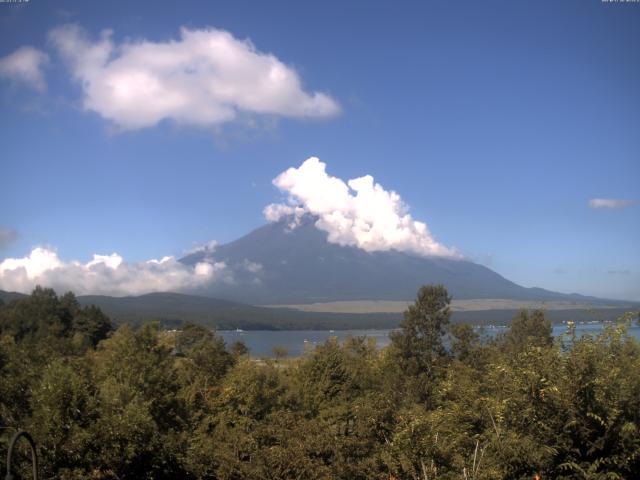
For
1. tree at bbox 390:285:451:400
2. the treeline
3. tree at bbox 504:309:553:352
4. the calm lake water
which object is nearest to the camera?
the treeline

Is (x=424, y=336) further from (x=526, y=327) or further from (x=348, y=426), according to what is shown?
(x=348, y=426)

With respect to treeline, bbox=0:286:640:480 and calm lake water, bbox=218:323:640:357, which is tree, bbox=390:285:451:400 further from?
treeline, bbox=0:286:640:480

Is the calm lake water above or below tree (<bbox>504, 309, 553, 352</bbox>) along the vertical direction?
below

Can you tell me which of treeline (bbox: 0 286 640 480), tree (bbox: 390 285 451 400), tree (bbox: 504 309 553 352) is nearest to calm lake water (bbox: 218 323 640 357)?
tree (bbox: 504 309 553 352)

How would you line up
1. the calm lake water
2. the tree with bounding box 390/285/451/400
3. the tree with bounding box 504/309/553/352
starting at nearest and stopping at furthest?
the tree with bounding box 390/285/451/400 < the tree with bounding box 504/309/553/352 < the calm lake water

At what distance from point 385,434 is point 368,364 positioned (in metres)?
26.8

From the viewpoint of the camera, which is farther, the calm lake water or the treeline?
the calm lake water

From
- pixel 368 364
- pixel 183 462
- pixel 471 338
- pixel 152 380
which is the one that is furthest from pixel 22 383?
pixel 471 338

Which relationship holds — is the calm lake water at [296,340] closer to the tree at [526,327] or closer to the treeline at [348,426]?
the tree at [526,327]

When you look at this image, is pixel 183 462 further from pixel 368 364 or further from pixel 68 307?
pixel 68 307

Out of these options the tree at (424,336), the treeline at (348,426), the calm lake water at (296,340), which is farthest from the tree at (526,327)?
the treeline at (348,426)

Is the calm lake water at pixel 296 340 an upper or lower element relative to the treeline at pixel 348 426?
lower

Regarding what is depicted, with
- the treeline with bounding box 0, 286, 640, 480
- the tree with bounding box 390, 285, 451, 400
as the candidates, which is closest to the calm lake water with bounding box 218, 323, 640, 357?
the treeline with bounding box 0, 286, 640, 480

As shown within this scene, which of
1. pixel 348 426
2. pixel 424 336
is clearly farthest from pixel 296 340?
pixel 348 426
